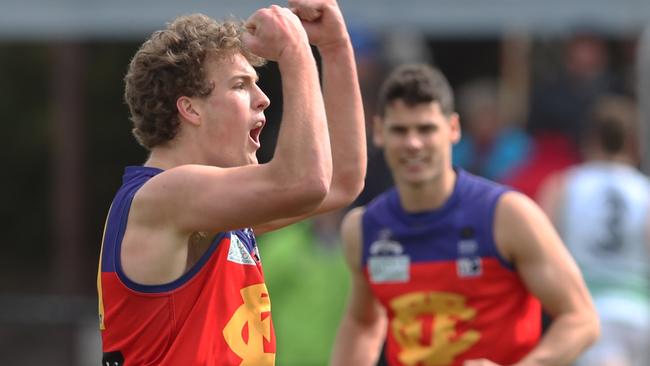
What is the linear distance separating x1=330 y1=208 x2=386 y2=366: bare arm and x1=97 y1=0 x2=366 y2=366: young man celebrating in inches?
69.8

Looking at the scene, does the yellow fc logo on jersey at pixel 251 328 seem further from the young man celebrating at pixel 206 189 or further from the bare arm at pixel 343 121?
the bare arm at pixel 343 121

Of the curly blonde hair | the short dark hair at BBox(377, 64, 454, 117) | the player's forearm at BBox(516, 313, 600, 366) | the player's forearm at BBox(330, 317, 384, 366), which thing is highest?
the curly blonde hair

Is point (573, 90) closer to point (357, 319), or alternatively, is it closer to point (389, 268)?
point (357, 319)

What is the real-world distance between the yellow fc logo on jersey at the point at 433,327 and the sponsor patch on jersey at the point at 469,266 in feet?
0.33

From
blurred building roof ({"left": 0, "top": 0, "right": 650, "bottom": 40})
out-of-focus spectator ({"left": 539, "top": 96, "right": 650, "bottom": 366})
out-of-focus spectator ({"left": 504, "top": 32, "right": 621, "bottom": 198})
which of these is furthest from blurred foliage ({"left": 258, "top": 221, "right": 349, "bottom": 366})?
blurred building roof ({"left": 0, "top": 0, "right": 650, "bottom": 40})

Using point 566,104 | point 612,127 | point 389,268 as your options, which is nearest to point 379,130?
point 389,268

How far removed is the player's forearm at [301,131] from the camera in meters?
3.83

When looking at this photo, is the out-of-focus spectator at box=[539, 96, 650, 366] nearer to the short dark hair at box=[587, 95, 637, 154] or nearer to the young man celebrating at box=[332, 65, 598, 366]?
the short dark hair at box=[587, 95, 637, 154]

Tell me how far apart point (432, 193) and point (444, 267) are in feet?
1.15

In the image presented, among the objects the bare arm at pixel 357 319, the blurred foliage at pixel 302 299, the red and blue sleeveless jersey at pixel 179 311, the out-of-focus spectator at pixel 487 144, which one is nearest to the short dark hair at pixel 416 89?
the bare arm at pixel 357 319

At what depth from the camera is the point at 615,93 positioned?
10516mm

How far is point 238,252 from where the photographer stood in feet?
13.9

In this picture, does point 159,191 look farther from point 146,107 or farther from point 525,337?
point 525,337

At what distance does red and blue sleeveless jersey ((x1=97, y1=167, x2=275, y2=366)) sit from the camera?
402 centimetres
